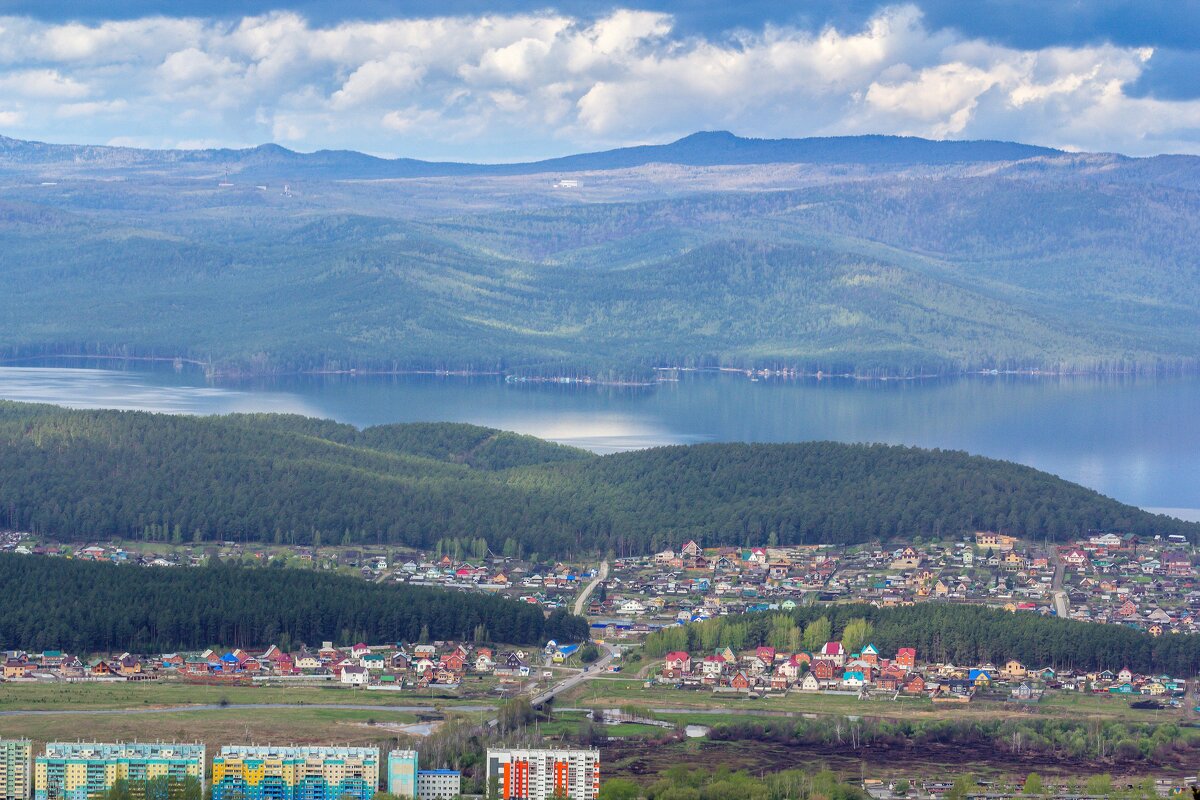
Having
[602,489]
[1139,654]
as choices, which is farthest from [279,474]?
[1139,654]

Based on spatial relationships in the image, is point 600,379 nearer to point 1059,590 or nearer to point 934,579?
point 934,579

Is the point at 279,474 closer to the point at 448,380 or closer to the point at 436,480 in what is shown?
the point at 436,480

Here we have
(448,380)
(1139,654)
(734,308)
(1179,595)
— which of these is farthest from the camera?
(734,308)

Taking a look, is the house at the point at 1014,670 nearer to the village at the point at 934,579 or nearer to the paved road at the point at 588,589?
the village at the point at 934,579

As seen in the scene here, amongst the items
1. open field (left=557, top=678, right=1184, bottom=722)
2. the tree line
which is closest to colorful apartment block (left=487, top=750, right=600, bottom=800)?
open field (left=557, top=678, right=1184, bottom=722)

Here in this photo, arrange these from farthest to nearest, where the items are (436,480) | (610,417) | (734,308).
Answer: (734,308) < (610,417) < (436,480)

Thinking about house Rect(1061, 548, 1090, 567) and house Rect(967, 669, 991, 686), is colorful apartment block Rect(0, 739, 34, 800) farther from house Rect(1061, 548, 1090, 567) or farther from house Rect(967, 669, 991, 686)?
house Rect(1061, 548, 1090, 567)

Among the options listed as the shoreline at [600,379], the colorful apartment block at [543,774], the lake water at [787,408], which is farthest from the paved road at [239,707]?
the shoreline at [600,379]

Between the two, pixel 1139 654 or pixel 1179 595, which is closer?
pixel 1139 654

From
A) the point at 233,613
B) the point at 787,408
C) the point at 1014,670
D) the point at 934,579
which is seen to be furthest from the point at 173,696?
the point at 787,408
